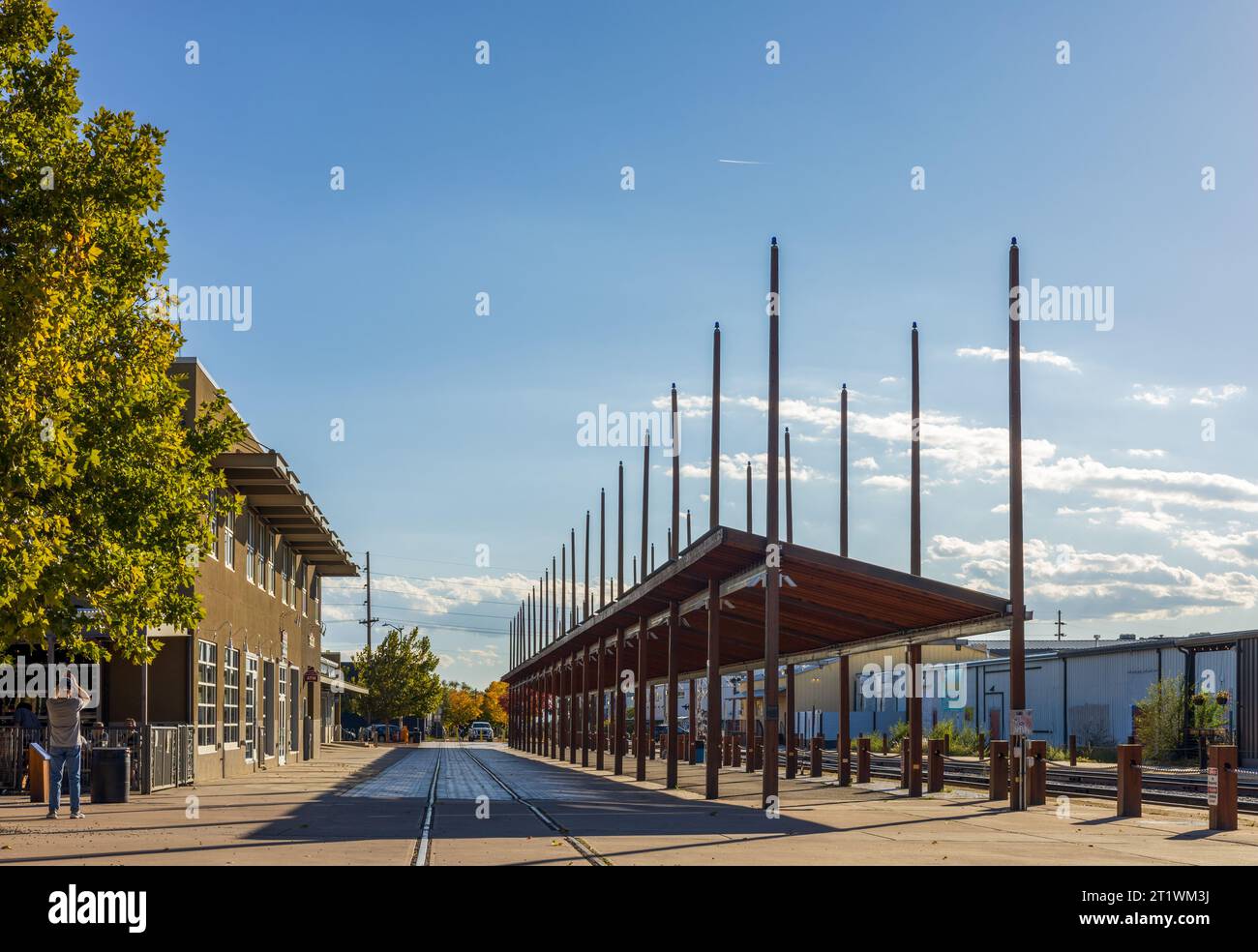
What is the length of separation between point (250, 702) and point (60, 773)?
22.7 metres

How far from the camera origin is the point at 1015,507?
26.4 metres

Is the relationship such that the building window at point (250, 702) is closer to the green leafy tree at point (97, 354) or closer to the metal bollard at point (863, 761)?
the metal bollard at point (863, 761)

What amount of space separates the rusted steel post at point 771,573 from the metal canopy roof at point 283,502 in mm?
10146

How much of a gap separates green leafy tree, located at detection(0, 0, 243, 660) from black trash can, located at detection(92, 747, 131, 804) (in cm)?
478

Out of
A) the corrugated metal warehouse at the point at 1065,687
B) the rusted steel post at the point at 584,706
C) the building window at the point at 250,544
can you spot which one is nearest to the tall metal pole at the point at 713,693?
the corrugated metal warehouse at the point at 1065,687

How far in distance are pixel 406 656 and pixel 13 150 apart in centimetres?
9254

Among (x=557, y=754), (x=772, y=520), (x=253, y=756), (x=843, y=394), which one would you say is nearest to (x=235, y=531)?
(x=253, y=756)

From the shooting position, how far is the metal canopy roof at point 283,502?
37719 millimetres

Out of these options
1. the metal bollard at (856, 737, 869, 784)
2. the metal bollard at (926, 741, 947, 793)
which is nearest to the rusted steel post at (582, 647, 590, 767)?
the metal bollard at (856, 737, 869, 784)

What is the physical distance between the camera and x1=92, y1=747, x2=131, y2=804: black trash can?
83.9ft

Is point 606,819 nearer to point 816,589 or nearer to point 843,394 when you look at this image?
point 816,589

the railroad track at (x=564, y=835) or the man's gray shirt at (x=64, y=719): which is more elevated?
the man's gray shirt at (x=64, y=719)

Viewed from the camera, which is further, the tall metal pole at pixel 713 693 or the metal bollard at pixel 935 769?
the metal bollard at pixel 935 769
